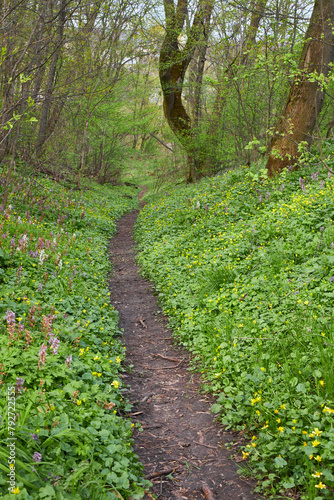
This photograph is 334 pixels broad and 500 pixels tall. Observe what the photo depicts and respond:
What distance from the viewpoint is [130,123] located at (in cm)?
1803

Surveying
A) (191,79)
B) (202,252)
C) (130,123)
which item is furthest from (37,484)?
(130,123)

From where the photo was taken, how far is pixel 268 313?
14.0 feet

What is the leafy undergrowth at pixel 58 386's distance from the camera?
2.20m

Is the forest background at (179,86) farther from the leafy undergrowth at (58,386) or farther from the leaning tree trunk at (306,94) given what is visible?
the leafy undergrowth at (58,386)

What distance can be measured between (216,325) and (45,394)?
2.41 m

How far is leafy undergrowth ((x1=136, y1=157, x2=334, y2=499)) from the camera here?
270 cm

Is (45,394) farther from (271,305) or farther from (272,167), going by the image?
(272,167)

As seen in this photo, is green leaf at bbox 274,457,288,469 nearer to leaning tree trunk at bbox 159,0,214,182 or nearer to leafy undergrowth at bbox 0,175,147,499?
leafy undergrowth at bbox 0,175,147,499

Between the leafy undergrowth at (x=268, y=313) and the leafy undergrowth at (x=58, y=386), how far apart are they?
3.55 ft

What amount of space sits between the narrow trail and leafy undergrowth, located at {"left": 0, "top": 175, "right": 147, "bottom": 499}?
239mm

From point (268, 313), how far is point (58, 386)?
2.57 metres

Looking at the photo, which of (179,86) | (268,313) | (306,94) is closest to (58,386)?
(268,313)

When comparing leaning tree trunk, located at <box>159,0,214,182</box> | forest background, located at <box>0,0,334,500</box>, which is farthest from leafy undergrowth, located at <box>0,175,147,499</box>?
leaning tree trunk, located at <box>159,0,214,182</box>

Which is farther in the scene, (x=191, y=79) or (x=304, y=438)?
(x=191, y=79)
